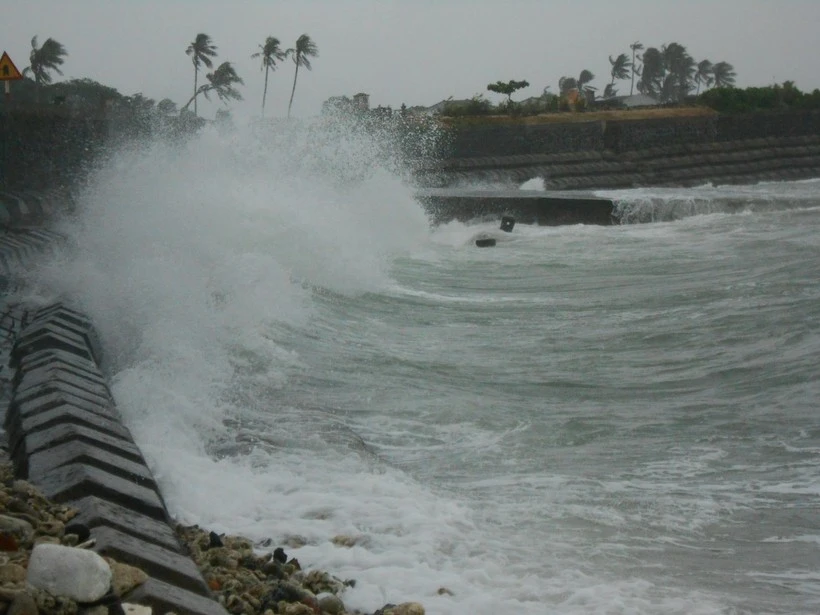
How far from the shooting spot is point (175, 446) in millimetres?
5816

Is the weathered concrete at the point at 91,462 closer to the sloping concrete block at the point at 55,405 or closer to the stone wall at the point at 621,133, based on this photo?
the sloping concrete block at the point at 55,405

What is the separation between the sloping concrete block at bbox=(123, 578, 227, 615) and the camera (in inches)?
130

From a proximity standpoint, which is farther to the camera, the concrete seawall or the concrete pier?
the concrete pier

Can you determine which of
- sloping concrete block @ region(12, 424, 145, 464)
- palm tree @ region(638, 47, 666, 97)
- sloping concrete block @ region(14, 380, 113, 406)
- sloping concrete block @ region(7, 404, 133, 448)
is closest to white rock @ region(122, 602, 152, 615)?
sloping concrete block @ region(12, 424, 145, 464)

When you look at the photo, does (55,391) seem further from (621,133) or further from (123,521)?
(621,133)

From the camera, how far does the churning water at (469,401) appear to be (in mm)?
4543

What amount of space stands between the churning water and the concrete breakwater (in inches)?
651

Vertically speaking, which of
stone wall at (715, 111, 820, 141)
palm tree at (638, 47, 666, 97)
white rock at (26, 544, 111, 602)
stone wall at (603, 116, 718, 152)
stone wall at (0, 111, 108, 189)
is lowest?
white rock at (26, 544, 111, 602)

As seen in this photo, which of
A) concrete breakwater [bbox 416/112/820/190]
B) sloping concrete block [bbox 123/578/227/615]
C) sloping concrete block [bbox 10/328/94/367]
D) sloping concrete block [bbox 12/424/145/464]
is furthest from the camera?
concrete breakwater [bbox 416/112/820/190]

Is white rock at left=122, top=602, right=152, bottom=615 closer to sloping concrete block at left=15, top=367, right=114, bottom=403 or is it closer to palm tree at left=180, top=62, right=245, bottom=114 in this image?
sloping concrete block at left=15, top=367, right=114, bottom=403

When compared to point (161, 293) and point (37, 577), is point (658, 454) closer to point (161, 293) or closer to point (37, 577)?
point (37, 577)

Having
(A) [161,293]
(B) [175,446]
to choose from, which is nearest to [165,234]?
(A) [161,293]

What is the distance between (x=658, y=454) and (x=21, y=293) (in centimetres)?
548

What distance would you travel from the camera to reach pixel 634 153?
36.7 metres
